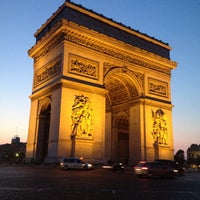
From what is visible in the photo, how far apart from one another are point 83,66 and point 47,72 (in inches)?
163

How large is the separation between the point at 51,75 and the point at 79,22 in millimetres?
5827

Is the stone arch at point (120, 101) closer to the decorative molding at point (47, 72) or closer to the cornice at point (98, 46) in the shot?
the cornice at point (98, 46)

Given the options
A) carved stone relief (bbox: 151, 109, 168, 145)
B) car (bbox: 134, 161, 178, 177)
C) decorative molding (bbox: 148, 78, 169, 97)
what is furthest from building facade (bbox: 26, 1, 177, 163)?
car (bbox: 134, 161, 178, 177)

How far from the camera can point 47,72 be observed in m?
27.1

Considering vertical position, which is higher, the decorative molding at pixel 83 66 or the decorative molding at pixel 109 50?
the decorative molding at pixel 109 50

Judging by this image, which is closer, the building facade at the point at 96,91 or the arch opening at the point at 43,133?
the building facade at the point at 96,91

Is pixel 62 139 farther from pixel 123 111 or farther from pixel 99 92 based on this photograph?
pixel 123 111

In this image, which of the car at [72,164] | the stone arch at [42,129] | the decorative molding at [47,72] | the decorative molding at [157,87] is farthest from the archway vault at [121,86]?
the car at [72,164]

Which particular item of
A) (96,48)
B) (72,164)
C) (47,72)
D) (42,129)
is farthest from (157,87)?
(72,164)

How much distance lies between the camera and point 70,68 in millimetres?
24484

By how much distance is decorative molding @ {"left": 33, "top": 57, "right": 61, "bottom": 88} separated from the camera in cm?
2527

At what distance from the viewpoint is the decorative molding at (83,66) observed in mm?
24734

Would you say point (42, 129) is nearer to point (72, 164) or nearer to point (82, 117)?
point (82, 117)

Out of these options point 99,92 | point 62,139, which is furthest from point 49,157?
point 99,92
